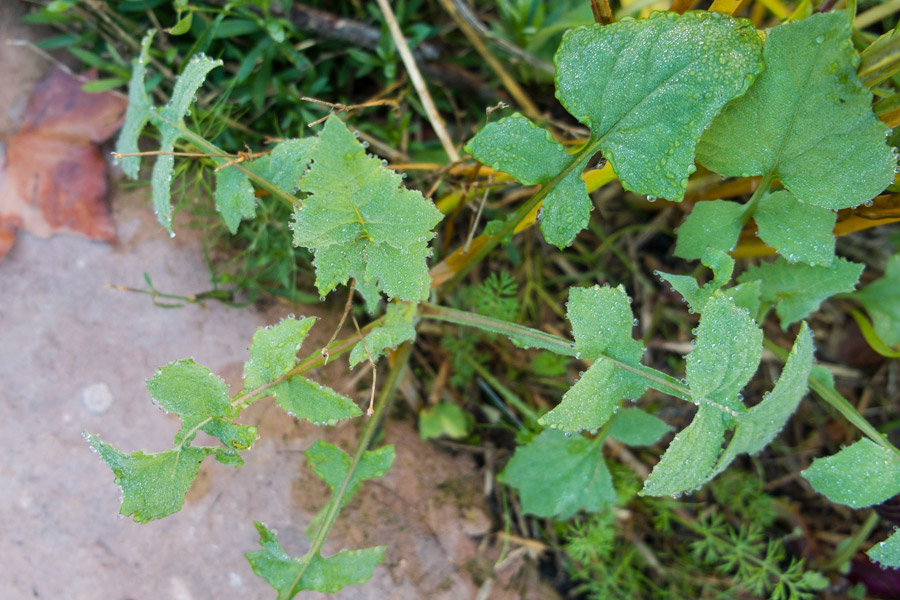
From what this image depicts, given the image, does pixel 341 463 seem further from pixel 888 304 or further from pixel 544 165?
pixel 888 304

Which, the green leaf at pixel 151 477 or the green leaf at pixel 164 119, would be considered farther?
the green leaf at pixel 164 119

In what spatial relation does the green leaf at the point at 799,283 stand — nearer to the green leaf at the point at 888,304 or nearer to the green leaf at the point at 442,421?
the green leaf at the point at 888,304

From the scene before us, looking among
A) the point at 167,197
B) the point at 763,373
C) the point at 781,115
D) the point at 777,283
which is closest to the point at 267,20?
the point at 167,197

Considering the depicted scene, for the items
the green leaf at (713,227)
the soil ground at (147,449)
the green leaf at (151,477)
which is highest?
the green leaf at (713,227)

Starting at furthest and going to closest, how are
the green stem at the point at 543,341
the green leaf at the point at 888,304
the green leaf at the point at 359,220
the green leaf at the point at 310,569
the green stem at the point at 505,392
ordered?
the green stem at the point at 505,392
the green leaf at the point at 888,304
the green leaf at the point at 310,569
the green stem at the point at 543,341
the green leaf at the point at 359,220

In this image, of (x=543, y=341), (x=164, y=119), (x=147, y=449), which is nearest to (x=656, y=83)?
(x=543, y=341)

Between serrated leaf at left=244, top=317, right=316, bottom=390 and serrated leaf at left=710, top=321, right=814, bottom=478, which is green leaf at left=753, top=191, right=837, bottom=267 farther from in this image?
serrated leaf at left=244, top=317, right=316, bottom=390

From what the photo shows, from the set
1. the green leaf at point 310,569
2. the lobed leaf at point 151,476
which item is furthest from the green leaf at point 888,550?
the lobed leaf at point 151,476

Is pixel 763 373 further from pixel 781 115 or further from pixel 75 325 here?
pixel 75 325
